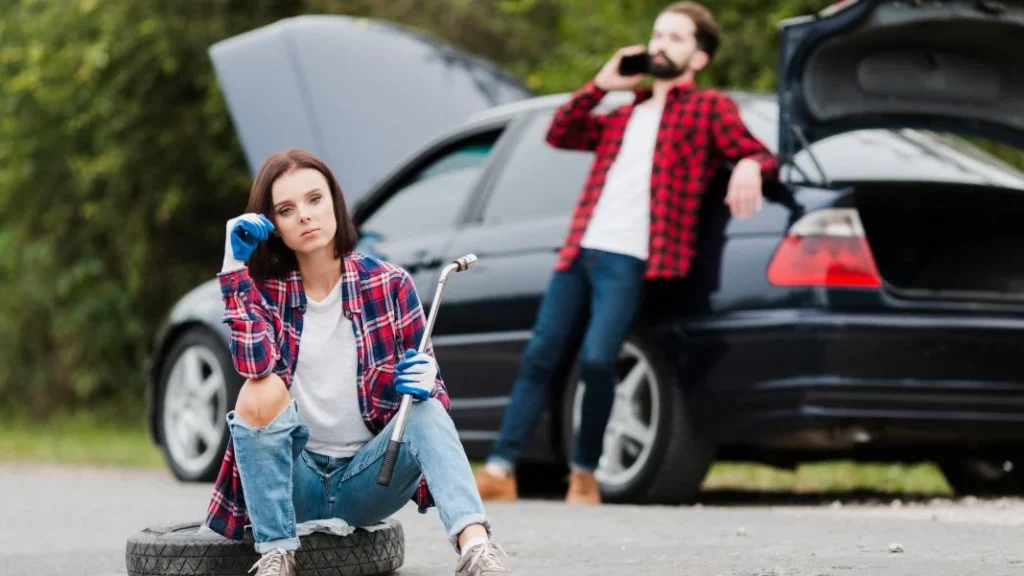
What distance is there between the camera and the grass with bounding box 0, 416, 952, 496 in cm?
932

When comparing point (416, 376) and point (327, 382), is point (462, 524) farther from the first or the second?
point (327, 382)

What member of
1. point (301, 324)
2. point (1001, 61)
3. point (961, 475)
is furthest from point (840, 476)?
point (301, 324)

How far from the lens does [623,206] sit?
6.75 meters

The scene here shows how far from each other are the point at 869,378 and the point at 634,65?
158cm

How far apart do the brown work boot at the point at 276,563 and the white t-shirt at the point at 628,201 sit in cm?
272

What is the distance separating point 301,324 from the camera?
14.7 ft

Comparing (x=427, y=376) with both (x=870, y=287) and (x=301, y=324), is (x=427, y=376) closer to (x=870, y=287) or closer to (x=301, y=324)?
(x=301, y=324)

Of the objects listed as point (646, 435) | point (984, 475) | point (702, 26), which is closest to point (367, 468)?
point (646, 435)

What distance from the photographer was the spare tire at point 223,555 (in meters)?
4.40

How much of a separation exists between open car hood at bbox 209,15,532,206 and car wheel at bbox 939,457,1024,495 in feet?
9.07

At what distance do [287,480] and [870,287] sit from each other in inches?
105

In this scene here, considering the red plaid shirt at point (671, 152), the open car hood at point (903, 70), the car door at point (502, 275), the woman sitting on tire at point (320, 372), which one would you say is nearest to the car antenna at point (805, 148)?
the open car hood at point (903, 70)

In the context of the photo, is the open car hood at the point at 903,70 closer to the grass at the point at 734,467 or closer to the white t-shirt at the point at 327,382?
the grass at the point at 734,467

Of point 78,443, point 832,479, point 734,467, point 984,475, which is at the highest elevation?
point 984,475
